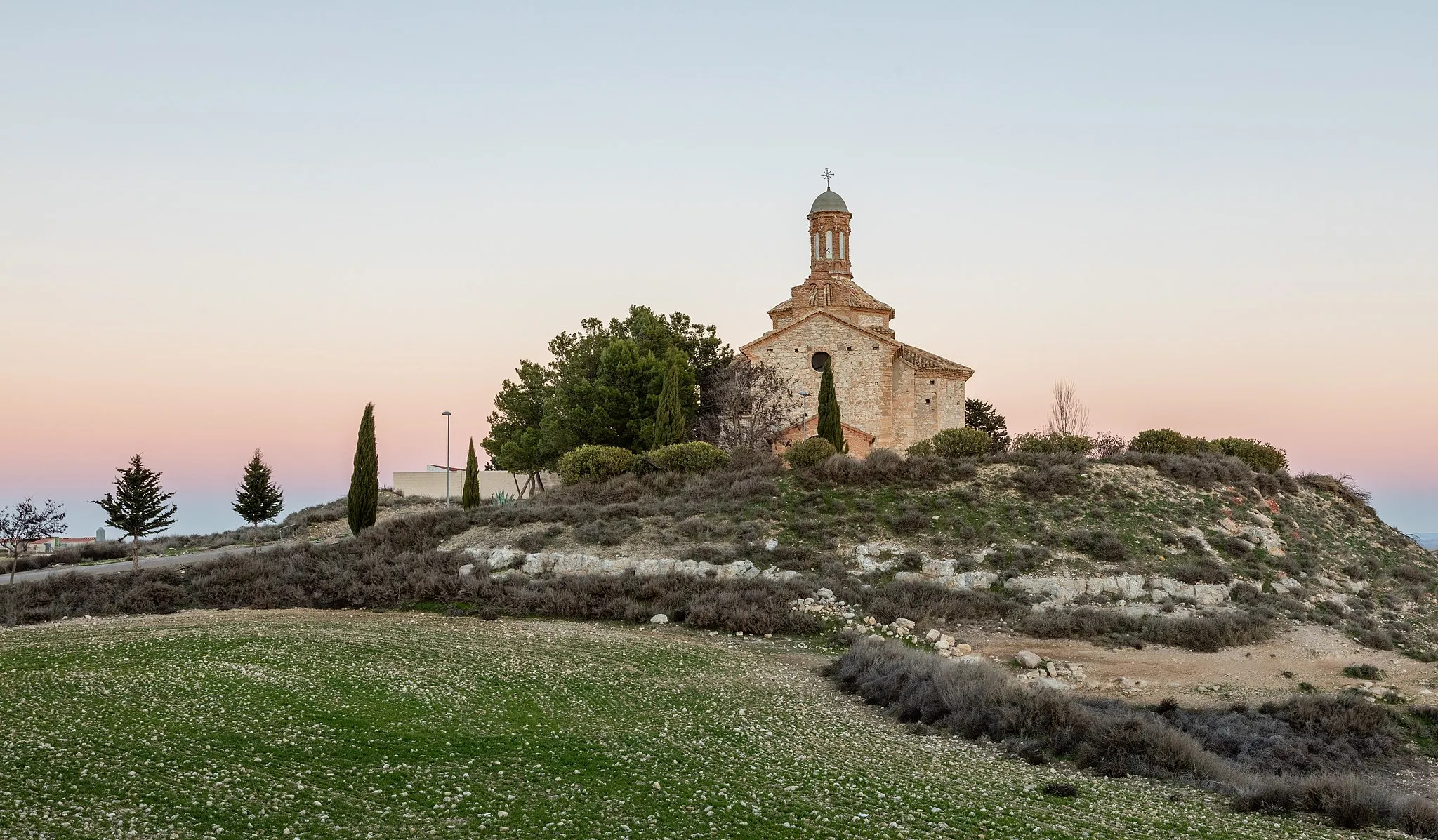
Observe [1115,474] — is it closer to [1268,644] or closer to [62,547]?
[1268,644]

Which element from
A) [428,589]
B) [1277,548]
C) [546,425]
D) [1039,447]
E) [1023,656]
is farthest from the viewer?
[546,425]

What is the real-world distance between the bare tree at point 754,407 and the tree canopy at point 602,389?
8.30 ft

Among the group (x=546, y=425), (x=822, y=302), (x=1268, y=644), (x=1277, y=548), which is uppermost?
(x=822, y=302)

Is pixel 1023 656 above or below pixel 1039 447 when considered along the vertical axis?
below

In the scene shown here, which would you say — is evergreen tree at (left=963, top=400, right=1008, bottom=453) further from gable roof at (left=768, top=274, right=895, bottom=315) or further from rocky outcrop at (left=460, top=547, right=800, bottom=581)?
rocky outcrop at (left=460, top=547, right=800, bottom=581)

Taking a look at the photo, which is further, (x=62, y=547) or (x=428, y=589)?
(x=62, y=547)

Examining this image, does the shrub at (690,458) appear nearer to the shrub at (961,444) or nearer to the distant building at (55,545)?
the shrub at (961,444)

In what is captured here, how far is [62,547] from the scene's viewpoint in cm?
4031

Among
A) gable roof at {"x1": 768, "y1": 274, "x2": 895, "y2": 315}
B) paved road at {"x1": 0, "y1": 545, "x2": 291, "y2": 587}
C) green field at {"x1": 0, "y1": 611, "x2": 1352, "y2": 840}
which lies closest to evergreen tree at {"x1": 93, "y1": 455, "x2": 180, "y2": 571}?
paved road at {"x1": 0, "y1": 545, "x2": 291, "y2": 587}

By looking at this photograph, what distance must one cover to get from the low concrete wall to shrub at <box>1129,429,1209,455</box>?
35012mm

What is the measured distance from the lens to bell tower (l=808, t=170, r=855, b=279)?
200ft

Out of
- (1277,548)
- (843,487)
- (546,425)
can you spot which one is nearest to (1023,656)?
(843,487)

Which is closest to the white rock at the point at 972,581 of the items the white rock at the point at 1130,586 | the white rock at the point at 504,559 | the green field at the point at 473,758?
the white rock at the point at 1130,586

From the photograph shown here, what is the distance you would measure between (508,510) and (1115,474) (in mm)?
21204
